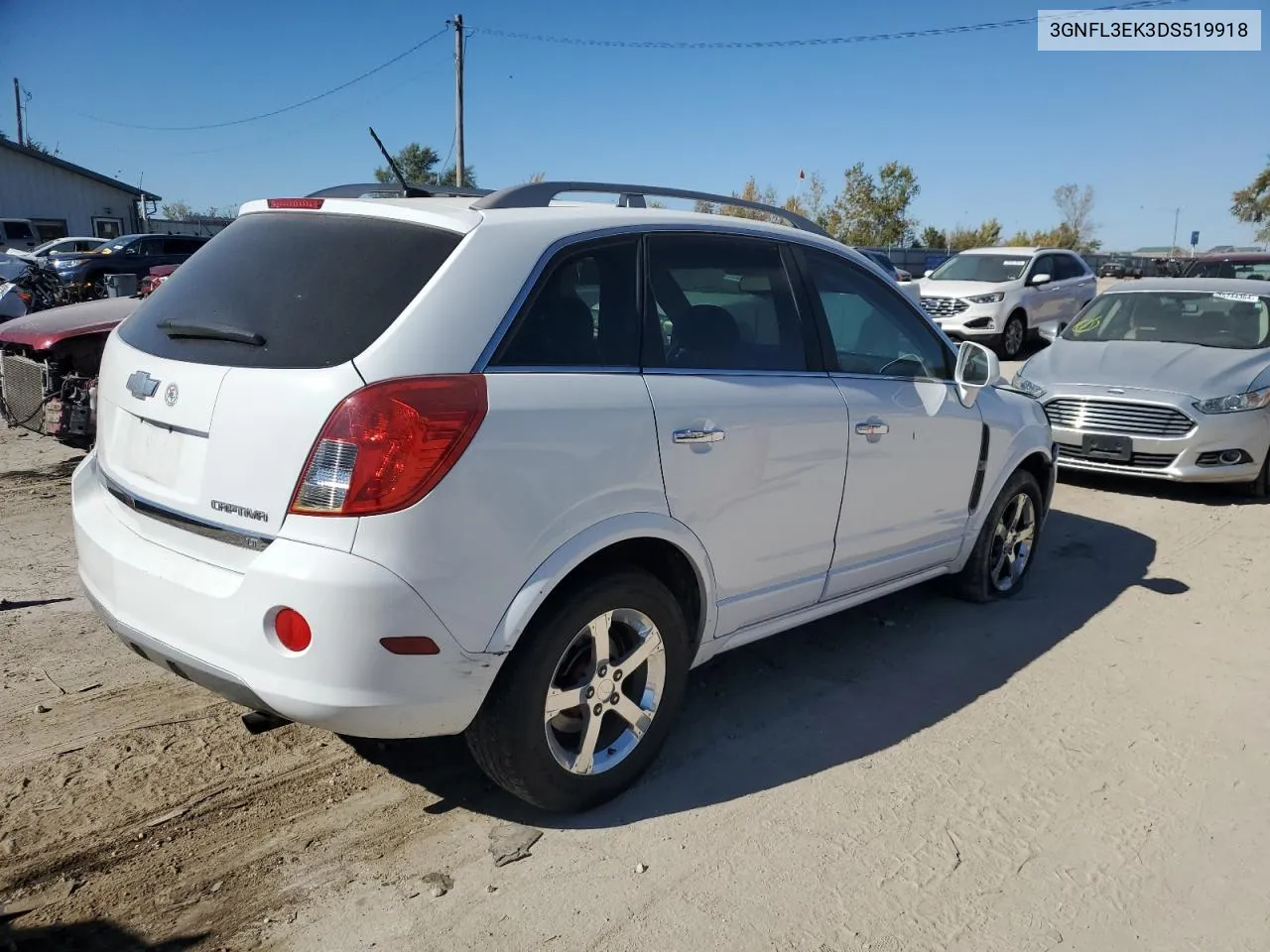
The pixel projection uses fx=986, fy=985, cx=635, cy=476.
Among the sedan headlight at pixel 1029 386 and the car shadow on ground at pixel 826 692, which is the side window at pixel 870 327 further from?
the sedan headlight at pixel 1029 386

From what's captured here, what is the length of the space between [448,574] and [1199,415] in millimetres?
6724

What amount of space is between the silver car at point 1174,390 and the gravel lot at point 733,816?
3.18 m

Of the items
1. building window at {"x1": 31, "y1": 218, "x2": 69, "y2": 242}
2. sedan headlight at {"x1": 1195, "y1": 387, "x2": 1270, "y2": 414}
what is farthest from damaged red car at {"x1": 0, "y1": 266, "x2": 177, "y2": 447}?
building window at {"x1": 31, "y1": 218, "x2": 69, "y2": 242}

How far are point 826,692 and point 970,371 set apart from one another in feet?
5.24

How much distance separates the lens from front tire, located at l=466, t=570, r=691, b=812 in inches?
110

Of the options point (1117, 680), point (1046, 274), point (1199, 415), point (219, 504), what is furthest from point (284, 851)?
point (1046, 274)

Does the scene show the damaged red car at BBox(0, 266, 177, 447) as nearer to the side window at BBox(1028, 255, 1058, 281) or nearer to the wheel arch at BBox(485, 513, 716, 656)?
the wheel arch at BBox(485, 513, 716, 656)

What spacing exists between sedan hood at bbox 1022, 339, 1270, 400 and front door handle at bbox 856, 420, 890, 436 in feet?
15.4

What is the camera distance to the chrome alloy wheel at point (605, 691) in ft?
9.72

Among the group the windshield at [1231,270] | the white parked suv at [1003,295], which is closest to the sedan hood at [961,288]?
the white parked suv at [1003,295]

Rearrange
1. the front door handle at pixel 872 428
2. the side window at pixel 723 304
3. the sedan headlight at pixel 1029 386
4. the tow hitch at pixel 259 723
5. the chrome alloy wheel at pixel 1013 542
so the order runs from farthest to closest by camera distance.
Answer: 1. the sedan headlight at pixel 1029 386
2. the chrome alloy wheel at pixel 1013 542
3. the front door handle at pixel 872 428
4. the tow hitch at pixel 259 723
5. the side window at pixel 723 304

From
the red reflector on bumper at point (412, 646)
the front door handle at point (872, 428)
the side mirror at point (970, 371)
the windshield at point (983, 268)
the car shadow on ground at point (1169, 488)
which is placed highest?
the windshield at point (983, 268)

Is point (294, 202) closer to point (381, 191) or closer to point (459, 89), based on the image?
point (381, 191)

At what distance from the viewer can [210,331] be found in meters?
2.83
